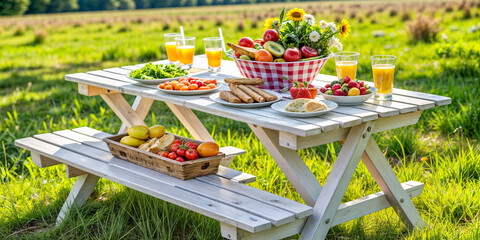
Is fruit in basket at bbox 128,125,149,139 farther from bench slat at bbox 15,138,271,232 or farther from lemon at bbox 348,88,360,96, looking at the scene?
lemon at bbox 348,88,360,96

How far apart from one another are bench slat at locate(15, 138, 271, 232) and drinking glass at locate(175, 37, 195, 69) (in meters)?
0.83

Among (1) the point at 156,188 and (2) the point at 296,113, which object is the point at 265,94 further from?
(1) the point at 156,188

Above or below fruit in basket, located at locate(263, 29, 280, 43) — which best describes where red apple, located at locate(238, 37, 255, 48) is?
below

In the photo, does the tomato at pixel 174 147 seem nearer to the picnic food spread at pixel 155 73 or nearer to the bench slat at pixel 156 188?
the bench slat at pixel 156 188

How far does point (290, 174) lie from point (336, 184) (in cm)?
21

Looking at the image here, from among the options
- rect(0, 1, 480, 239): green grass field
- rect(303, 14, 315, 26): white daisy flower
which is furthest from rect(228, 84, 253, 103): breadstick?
rect(0, 1, 480, 239): green grass field

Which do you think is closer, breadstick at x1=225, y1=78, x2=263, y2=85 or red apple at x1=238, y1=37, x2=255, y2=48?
breadstick at x1=225, y1=78, x2=263, y2=85

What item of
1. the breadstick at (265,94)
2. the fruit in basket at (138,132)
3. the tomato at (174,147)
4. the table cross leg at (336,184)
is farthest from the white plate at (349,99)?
the fruit in basket at (138,132)

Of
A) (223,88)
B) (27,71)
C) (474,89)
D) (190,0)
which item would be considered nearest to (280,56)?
(223,88)

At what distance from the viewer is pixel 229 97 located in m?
2.61

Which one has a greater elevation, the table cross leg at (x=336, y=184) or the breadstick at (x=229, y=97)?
the breadstick at (x=229, y=97)

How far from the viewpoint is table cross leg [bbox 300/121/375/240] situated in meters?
2.47

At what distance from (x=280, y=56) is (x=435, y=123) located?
2.15 m

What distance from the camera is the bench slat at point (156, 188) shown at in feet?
7.38
